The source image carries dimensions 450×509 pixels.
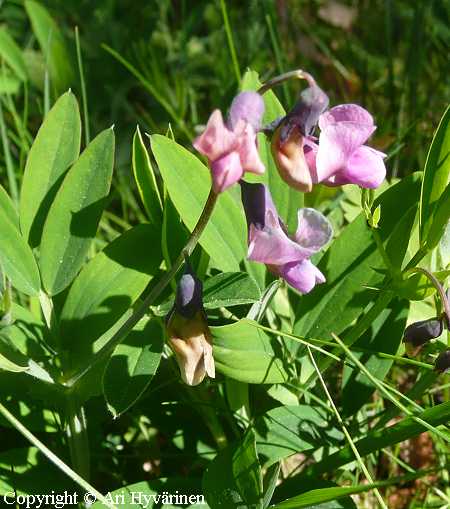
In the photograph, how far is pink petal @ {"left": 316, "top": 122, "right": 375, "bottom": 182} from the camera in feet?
3.00

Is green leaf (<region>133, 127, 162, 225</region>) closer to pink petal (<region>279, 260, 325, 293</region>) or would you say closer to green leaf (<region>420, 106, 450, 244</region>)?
pink petal (<region>279, 260, 325, 293</region>)

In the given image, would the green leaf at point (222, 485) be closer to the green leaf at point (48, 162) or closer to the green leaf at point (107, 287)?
the green leaf at point (107, 287)

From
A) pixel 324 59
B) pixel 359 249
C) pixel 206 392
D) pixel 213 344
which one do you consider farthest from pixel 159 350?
pixel 324 59

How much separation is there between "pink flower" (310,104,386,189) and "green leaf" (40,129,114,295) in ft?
1.15

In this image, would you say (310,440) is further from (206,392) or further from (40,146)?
(40,146)

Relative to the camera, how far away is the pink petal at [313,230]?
95 centimetres

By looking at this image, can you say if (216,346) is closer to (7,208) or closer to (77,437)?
(77,437)

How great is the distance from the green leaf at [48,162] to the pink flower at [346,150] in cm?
43

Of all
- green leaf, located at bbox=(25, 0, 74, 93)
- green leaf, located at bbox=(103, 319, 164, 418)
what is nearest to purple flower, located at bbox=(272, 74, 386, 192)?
green leaf, located at bbox=(103, 319, 164, 418)

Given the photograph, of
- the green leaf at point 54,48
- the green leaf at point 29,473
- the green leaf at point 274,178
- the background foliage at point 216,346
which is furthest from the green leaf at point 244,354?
the green leaf at point 54,48

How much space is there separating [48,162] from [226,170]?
479 millimetres

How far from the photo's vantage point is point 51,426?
123 centimetres

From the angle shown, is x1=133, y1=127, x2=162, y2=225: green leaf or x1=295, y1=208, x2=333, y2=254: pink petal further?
x1=133, y1=127, x2=162, y2=225: green leaf

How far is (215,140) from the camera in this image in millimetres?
804
